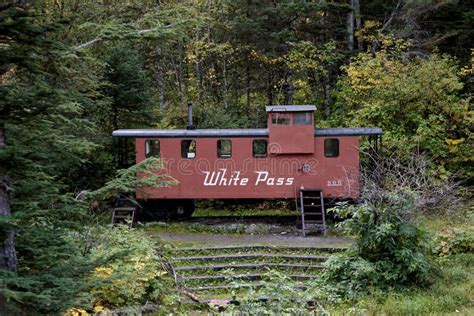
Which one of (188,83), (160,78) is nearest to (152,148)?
(160,78)

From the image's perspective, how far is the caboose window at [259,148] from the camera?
565 inches

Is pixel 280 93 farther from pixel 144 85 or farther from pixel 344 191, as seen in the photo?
pixel 344 191

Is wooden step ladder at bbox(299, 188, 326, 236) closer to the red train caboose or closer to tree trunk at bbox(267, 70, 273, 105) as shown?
the red train caboose

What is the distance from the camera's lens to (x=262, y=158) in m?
14.3

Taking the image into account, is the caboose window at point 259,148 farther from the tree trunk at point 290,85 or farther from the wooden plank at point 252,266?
the tree trunk at point 290,85

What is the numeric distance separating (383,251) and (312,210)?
211 inches

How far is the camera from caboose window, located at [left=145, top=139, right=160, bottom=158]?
567 inches

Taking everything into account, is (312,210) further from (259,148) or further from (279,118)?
(279,118)

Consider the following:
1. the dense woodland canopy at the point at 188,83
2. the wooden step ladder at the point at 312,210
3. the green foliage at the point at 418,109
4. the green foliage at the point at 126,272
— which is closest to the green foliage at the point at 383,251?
the green foliage at the point at 126,272

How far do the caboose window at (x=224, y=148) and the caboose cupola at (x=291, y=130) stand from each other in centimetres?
122

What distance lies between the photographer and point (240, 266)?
1121cm

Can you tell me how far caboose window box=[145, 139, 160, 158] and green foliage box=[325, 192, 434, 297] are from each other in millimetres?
6804

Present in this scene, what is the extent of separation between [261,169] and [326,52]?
6.92 meters

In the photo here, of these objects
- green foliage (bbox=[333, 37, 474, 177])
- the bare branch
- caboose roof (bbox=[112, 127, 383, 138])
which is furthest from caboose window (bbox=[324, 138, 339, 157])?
the bare branch
